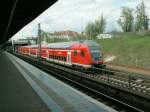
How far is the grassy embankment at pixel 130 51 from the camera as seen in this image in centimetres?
4976

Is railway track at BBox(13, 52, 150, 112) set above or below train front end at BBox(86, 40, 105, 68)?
below

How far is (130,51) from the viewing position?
58375 millimetres

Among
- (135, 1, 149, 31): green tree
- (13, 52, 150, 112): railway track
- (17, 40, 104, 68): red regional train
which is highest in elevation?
(135, 1, 149, 31): green tree

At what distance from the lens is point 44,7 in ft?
99.6

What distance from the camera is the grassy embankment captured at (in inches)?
1959

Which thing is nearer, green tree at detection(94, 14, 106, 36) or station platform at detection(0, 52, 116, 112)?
station platform at detection(0, 52, 116, 112)

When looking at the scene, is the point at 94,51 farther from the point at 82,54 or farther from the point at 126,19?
the point at 126,19

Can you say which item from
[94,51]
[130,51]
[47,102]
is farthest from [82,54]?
[130,51]

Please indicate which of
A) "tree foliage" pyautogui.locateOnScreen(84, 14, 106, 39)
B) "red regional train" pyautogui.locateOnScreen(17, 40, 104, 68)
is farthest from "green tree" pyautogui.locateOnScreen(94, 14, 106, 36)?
"red regional train" pyautogui.locateOnScreen(17, 40, 104, 68)

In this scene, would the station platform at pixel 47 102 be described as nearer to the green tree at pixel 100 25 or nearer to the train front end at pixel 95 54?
the train front end at pixel 95 54

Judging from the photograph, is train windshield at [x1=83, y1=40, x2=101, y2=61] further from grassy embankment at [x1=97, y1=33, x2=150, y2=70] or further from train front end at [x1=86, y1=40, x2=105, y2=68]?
grassy embankment at [x1=97, y1=33, x2=150, y2=70]

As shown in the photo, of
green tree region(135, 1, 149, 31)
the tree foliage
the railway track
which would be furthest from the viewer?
the tree foliage

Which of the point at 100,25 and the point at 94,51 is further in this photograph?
the point at 100,25

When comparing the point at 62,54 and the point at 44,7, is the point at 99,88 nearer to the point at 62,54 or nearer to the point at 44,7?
the point at 44,7
